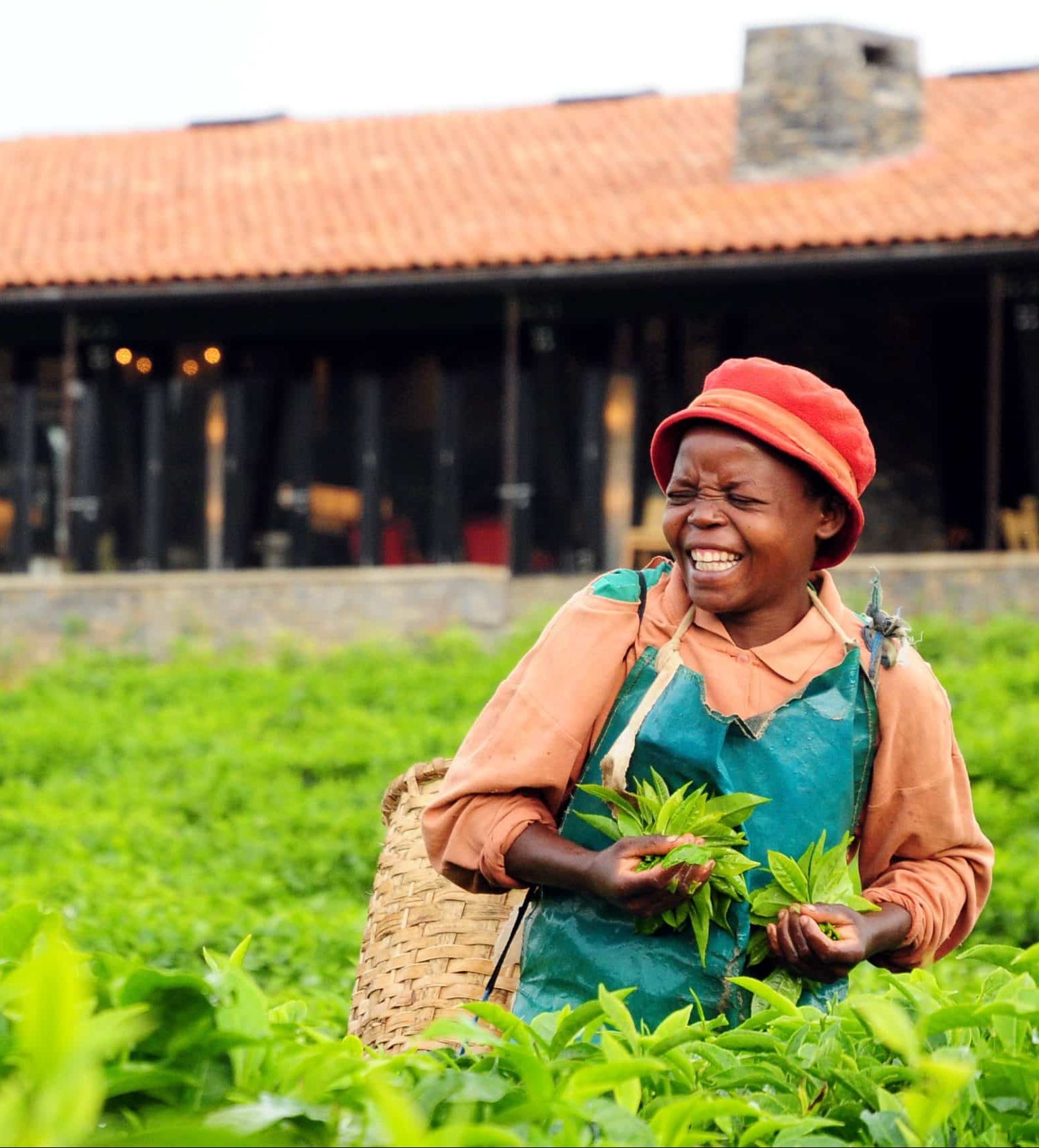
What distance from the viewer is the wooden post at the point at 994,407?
1577cm

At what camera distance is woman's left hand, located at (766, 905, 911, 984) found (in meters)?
2.96

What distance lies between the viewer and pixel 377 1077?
71.6 inches

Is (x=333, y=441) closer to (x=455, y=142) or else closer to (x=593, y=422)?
(x=593, y=422)

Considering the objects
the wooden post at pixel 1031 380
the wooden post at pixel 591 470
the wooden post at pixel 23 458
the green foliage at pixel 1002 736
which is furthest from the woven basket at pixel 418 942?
the wooden post at pixel 23 458

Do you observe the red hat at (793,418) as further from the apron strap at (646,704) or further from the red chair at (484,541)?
the red chair at (484,541)

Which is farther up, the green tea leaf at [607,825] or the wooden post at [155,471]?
the green tea leaf at [607,825]

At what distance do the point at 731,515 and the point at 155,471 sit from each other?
15.2 m

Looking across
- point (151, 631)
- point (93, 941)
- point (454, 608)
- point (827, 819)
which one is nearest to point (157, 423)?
point (151, 631)

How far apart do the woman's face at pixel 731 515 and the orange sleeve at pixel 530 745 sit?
15 cm

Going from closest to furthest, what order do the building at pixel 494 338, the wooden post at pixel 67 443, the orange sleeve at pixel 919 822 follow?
the orange sleeve at pixel 919 822, the building at pixel 494 338, the wooden post at pixel 67 443

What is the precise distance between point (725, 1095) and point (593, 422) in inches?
593

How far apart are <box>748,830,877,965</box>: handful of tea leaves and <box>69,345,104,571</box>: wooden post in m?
15.2

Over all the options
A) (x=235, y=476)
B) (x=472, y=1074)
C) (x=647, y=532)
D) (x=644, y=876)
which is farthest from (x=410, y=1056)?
(x=235, y=476)

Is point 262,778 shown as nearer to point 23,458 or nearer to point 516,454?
point 516,454
